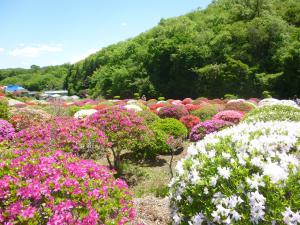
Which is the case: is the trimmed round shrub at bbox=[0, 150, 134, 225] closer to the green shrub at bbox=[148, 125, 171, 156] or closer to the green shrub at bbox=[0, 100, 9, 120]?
the green shrub at bbox=[148, 125, 171, 156]

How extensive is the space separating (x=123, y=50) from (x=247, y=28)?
34.1 metres

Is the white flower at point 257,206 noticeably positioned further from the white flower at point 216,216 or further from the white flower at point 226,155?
the white flower at point 226,155

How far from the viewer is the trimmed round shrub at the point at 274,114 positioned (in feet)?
29.2

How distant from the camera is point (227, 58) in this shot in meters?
37.7

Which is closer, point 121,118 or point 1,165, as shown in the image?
point 1,165

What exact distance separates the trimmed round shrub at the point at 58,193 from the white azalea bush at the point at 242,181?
77 cm

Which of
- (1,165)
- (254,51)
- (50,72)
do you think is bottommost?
(50,72)

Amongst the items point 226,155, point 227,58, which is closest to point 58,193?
point 226,155

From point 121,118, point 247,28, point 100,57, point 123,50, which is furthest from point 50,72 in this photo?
point 121,118

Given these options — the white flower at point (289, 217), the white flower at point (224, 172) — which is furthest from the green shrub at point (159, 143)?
the white flower at point (289, 217)

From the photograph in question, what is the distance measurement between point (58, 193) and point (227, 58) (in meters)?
36.3

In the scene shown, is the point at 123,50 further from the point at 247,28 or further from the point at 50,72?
the point at 50,72

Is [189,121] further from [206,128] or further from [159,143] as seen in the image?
[159,143]

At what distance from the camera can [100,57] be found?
285ft
